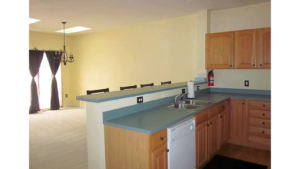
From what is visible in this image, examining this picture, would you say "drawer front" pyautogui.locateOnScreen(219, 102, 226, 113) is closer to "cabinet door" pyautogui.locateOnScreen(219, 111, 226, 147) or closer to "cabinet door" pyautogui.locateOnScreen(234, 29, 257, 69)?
"cabinet door" pyautogui.locateOnScreen(219, 111, 226, 147)

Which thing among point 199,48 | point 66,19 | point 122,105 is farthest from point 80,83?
point 122,105

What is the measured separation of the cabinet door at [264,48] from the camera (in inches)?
139

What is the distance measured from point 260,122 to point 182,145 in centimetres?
183

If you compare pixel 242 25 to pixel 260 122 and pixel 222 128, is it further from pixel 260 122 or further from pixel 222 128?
pixel 222 128

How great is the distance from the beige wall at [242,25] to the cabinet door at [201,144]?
178 cm

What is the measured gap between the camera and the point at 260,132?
346 cm

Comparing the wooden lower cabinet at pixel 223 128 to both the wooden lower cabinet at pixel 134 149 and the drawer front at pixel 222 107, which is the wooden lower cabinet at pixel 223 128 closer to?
the drawer front at pixel 222 107

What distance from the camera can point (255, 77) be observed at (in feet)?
13.2

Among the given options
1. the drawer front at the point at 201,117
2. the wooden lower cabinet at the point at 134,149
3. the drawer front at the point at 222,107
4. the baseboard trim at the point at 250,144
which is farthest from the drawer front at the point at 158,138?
the baseboard trim at the point at 250,144

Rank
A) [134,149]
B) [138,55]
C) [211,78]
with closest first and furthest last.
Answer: [134,149]
[211,78]
[138,55]

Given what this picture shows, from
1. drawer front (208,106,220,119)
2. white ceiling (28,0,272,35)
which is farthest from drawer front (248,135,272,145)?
white ceiling (28,0,272,35)

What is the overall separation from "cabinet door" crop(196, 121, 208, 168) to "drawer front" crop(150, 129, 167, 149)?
0.73 metres

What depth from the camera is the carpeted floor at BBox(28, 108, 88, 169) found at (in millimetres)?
3221

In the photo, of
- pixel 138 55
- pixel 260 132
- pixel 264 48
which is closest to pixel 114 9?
pixel 138 55
